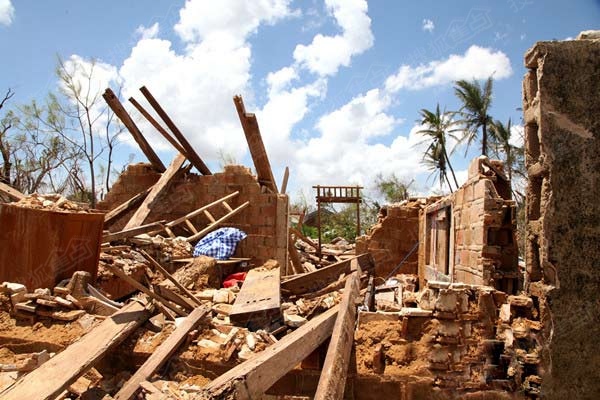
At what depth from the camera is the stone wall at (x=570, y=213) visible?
2949 mm

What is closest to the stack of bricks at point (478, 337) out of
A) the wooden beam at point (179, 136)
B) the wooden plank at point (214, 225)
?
the wooden plank at point (214, 225)

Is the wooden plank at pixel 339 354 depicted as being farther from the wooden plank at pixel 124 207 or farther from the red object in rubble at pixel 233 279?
the wooden plank at pixel 124 207

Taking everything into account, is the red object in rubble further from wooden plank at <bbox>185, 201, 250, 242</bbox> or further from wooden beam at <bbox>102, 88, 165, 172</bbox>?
wooden beam at <bbox>102, 88, 165, 172</bbox>

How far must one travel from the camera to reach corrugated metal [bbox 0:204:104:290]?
536 cm

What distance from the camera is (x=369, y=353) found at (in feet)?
13.2

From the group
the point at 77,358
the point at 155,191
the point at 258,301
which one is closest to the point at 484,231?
the point at 258,301

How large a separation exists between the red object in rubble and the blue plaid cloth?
0.54m

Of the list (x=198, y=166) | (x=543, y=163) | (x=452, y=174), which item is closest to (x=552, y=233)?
(x=543, y=163)

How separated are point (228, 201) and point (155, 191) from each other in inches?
62.1

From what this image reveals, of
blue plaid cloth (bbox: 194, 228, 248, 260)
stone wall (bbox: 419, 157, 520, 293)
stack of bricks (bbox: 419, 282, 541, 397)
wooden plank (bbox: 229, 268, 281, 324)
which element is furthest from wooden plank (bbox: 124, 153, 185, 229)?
stack of bricks (bbox: 419, 282, 541, 397)

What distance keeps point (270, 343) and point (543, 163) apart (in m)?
2.79

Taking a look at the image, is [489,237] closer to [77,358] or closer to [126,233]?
[77,358]

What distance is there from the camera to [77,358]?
12.5ft

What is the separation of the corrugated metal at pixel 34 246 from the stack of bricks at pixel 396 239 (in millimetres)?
7877
